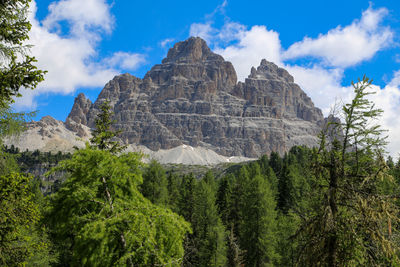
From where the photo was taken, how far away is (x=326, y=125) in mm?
8062

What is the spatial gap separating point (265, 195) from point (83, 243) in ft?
83.2

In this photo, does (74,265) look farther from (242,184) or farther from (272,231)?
(242,184)

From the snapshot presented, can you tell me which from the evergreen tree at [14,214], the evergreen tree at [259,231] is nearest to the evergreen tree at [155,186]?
the evergreen tree at [259,231]

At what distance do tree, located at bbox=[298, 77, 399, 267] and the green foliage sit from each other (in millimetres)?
3617

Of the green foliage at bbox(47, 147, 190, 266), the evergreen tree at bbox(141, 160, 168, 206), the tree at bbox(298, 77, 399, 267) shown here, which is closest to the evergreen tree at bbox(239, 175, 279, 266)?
the evergreen tree at bbox(141, 160, 168, 206)

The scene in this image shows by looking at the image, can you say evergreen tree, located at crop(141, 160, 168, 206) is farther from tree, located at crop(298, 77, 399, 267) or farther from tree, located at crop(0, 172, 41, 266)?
tree, located at crop(298, 77, 399, 267)

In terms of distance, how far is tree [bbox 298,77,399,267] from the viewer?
7059 millimetres

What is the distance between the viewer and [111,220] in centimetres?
635

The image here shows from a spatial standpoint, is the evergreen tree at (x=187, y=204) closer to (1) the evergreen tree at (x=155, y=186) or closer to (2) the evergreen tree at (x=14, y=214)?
(1) the evergreen tree at (x=155, y=186)

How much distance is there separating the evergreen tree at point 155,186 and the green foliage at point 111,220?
22950 millimetres

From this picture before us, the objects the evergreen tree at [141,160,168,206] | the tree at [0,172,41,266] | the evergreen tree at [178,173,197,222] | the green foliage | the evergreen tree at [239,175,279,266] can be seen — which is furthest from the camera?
the evergreen tree at [178,173,197,222]

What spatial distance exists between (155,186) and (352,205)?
2613cm

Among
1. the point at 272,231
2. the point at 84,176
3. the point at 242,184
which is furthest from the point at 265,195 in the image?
the point at 84,176

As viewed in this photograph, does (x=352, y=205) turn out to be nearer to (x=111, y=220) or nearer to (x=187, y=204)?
(x=111, y=220)
